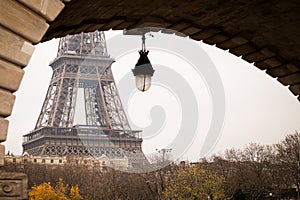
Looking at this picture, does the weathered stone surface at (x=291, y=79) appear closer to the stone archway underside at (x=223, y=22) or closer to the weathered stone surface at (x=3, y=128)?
the stone archway underside at (x=223, y=22)

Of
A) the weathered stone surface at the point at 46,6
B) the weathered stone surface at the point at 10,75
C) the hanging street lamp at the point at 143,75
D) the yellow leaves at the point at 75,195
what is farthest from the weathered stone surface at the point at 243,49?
the yellow leaves at the point at 75,195

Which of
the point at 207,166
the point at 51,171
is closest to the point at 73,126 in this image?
the point at 51,171

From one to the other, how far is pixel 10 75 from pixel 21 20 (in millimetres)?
319

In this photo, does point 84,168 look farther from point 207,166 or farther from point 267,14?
point 267,14

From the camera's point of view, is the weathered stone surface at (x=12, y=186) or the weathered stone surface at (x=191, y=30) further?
the weathered stone surface at (x=191, y=30)

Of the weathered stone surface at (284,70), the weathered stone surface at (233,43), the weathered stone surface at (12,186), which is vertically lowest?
the weathered stone surface at (12,186)

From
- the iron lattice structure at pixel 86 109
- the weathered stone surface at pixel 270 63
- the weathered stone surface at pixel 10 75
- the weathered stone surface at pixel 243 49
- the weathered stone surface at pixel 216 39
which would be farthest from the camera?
the iron lattice structure at pixel 86 109

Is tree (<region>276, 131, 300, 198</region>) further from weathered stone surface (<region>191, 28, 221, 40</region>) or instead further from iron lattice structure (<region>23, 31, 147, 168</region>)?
weathered stone surface (<region>191, 28, 221, 40</region>)

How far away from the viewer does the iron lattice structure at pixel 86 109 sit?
5512 centimetres

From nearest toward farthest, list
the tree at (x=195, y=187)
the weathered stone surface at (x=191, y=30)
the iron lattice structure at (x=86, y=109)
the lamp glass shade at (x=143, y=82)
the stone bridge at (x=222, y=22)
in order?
the stone bridge at (x=222, y=22) < the lamp glass shade at (x=143, y=82) < the weathered stone surface at (x=191, y=30) < the tree at (x=195, y=187) < the iron lattice structure at (x=86, y=109)

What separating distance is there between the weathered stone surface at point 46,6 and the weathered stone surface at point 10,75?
352 millimetres

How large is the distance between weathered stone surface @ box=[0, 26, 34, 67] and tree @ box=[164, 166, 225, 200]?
3077 centimetres

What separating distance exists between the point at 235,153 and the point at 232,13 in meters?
41.6

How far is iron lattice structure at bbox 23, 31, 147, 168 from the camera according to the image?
55.1 meters
